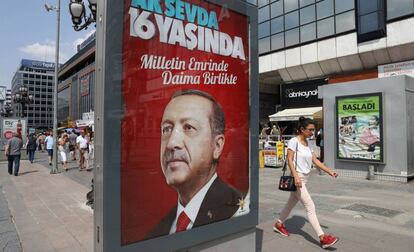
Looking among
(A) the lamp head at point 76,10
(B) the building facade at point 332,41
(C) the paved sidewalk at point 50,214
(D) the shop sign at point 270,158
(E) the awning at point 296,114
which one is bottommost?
(C) the paved sidewalk at point 50,214

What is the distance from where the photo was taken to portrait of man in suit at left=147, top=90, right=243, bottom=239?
9.58 ft

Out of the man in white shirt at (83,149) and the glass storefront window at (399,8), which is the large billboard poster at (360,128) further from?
the glass storefront window at (399,8)

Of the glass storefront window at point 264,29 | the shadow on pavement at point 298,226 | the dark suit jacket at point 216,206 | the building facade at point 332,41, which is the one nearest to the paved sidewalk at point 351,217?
the shadow on pavement at point 298,226

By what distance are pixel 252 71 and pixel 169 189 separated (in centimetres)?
161

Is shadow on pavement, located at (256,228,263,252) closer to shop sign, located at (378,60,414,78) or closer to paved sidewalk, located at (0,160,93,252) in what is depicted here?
paved sidewalk, located at (0,160,93,252)

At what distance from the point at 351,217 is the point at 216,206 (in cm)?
407

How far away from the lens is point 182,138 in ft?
9.89

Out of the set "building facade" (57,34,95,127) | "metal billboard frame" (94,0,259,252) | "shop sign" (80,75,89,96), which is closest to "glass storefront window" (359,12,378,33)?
"metal billboard frame" (94,0,259,252)

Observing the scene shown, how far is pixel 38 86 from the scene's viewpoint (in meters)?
94.0

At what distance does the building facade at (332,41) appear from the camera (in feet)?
69.1

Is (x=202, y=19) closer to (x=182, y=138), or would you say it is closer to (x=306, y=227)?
(x=182, y=138)

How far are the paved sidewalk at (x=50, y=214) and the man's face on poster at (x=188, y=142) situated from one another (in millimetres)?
2506

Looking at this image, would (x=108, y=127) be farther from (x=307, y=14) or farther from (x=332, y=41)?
(x=307, y=14)

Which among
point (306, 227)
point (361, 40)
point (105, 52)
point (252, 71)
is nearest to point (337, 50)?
point (361, 40)
